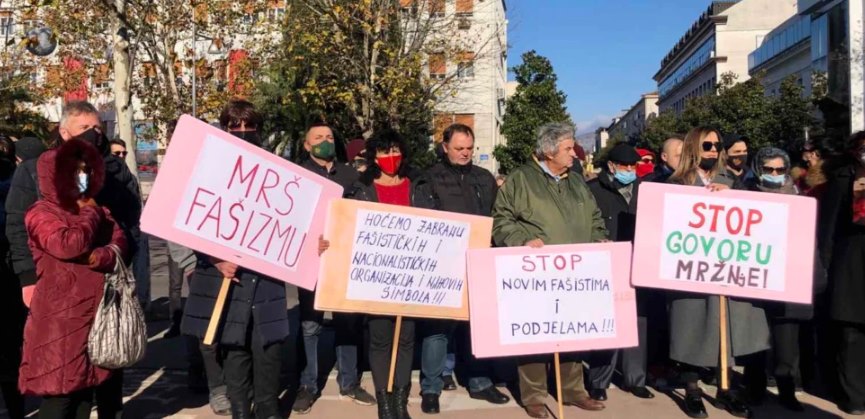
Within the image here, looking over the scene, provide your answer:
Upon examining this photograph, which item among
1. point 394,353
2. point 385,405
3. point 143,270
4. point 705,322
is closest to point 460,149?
point 394,353

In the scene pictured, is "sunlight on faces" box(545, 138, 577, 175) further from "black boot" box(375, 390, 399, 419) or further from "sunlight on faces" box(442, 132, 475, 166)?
"black boot" box(375, 390, 399, 419)

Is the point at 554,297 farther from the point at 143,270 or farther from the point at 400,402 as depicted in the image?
the point at 143,270

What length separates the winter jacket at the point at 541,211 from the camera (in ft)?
17.0

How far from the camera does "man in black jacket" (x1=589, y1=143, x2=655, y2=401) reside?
18.7 ft

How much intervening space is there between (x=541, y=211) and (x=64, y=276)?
115 inches

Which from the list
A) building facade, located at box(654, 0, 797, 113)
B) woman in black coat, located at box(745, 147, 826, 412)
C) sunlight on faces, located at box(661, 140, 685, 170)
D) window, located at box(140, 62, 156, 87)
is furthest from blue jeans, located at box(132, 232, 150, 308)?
building facade, located at box(654, 0, 797, 113)

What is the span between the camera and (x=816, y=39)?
51.1 meters

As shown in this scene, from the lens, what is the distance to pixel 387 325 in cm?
512

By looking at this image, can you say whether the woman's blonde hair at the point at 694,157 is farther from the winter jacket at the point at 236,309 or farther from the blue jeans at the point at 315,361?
the winter jacket at the point at 236,309

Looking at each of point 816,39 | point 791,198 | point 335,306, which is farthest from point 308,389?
point 816,39

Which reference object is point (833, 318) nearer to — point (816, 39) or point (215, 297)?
point (215, 297)

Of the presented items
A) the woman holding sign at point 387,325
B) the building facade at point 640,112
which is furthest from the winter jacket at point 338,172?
the building facade at point 640,112

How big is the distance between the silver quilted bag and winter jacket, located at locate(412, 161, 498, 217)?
6.40 ft

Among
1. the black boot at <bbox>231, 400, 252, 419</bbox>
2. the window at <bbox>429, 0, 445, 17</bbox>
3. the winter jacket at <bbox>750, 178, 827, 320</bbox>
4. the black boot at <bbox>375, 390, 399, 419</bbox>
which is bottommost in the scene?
the black boot at <bbox>375, 390, 399, 419</bbox>
